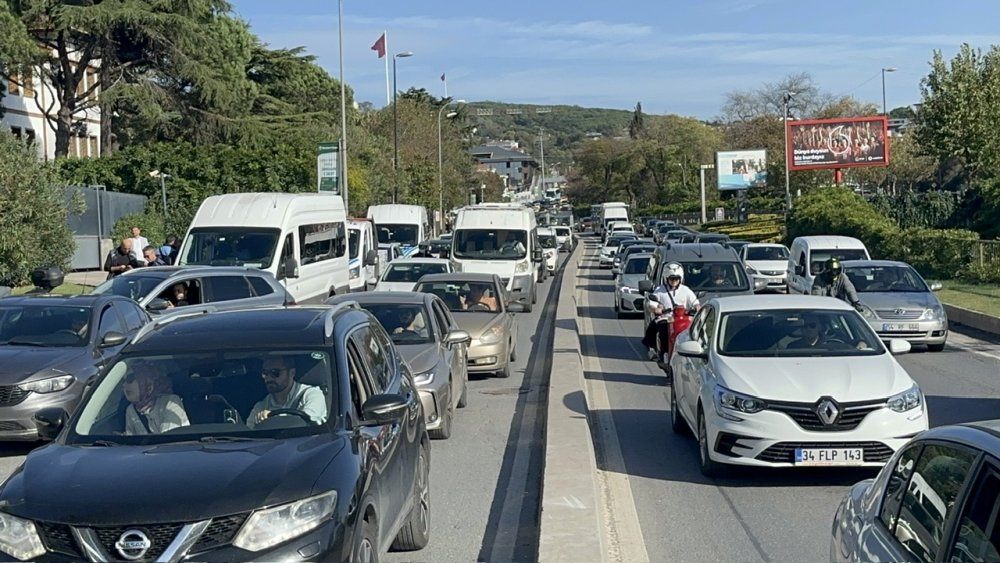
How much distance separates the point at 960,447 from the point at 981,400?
35.3 ft

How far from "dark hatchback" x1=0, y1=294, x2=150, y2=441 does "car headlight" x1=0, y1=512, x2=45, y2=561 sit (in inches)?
230

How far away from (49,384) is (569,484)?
568cm

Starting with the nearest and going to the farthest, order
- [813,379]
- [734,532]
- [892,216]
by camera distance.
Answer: [734,532] < [813,379] < [892,216]

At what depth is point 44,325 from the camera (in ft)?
41.4

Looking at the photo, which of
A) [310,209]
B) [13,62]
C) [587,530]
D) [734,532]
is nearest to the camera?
[587,530]

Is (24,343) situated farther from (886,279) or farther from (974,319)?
(974,319)

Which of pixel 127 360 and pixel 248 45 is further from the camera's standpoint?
pixel 248 45

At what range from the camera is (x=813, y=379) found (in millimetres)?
9391

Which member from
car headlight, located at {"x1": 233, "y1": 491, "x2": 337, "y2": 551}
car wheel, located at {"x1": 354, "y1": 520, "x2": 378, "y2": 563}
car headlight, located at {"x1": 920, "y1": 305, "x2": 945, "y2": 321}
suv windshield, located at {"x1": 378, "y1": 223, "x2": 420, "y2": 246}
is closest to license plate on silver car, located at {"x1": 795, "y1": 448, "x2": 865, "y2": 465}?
car wheel, located at {"x1": 354, "y1": 520, "x2": 378, "y2": 563}

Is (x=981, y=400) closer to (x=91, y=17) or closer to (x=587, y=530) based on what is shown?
(x=587, y=530)

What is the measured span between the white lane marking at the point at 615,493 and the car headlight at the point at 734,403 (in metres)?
0.98

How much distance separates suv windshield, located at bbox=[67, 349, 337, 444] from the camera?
5.95 m

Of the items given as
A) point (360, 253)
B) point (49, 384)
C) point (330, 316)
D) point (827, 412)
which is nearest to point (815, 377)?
point (827, 412)

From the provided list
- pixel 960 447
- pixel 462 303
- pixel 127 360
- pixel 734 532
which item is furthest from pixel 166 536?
pixel 462 303
